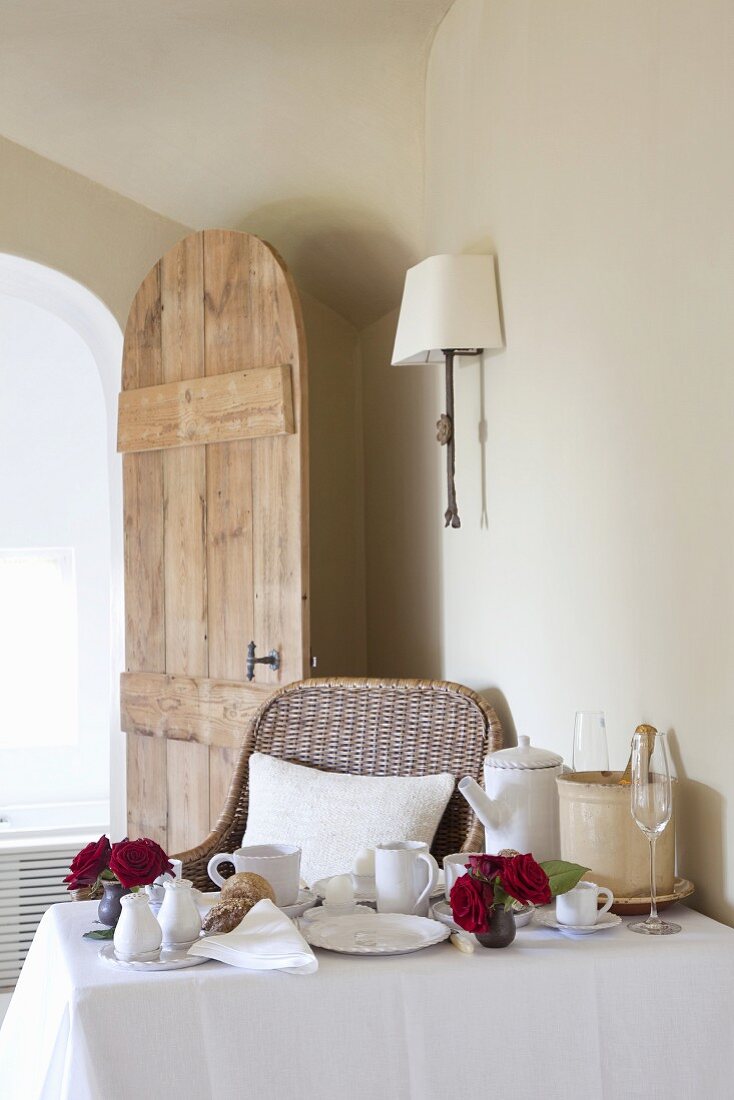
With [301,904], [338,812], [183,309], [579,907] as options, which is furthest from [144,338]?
[579,907]

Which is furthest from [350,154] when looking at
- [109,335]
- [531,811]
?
[531,811]

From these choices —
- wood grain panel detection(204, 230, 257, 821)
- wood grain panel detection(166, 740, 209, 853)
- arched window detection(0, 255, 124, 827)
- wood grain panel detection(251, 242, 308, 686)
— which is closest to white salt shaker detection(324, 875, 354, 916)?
wood grain panel detection(251, 242, 308, 686)

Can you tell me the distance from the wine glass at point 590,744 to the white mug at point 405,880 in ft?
1.04

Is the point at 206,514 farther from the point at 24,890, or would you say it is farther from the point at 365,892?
the point at 24,890

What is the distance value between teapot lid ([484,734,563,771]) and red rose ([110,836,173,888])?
1.74 ft

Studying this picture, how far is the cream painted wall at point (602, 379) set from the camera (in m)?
1.50

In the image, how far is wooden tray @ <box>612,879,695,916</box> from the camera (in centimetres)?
152

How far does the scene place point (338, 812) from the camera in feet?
7.20

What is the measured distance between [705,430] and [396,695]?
1.08 m

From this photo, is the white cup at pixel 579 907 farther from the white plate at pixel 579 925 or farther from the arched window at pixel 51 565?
the arched window at pixel 51 565

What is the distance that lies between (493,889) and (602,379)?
0.85 meters

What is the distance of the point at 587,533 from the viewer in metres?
1.88

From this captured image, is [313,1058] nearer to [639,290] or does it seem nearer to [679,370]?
[679,370]

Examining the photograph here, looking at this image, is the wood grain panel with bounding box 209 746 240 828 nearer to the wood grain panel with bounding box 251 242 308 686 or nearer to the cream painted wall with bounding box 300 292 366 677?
the wood grain panel with bounding box 251 242 308 686
